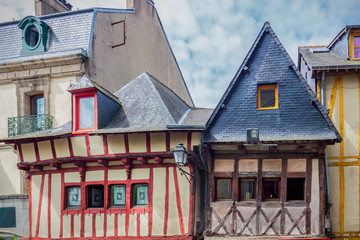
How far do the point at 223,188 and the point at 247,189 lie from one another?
591 mm

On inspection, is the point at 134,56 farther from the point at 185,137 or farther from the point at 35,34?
the point at 185,137

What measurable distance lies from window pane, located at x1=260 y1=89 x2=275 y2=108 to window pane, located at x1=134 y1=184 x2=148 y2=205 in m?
3.60

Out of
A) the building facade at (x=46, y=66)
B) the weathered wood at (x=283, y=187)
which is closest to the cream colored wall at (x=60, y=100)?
the building facade at (x=46, y=66)

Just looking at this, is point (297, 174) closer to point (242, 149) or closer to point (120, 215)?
point (242, 149)

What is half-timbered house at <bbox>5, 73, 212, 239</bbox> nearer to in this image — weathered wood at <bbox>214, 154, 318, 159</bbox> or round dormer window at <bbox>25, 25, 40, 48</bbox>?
weathered wood at <bbox>214, 154, 318, 159</bbox>

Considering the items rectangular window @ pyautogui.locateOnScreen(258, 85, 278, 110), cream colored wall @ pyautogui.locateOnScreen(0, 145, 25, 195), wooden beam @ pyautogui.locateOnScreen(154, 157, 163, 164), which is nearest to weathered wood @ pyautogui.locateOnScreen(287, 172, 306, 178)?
rectangular window @ pyautogui.locateOnScreen(258, 85, 278, 110)

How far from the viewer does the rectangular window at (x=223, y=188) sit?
1063 cm

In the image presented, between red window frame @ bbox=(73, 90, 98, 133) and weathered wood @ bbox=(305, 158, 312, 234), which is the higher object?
red window frame @ bbox=(73, 90, 98, 133)

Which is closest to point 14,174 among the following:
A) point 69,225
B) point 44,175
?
point 44,175

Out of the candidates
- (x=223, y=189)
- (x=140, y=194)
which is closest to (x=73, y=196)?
(x=140, y=194)

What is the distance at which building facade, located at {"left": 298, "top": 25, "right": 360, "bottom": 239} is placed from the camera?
1098cm

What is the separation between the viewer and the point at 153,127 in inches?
404

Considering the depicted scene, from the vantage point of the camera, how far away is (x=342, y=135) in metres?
11.3

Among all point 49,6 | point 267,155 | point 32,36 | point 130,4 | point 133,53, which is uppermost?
point 130,4
